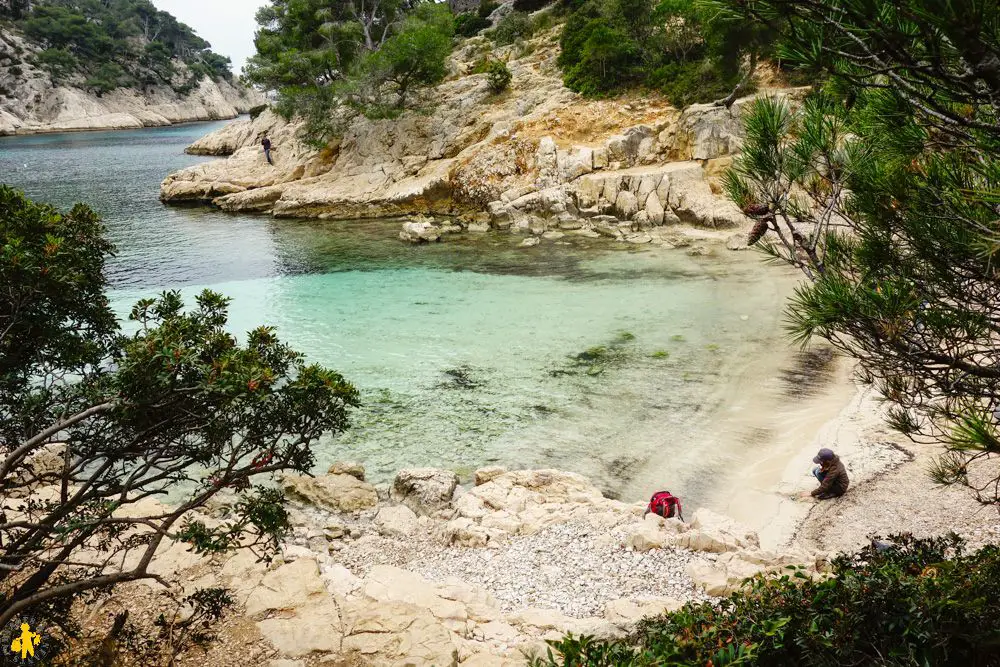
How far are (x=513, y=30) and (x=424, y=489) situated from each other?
4574cm

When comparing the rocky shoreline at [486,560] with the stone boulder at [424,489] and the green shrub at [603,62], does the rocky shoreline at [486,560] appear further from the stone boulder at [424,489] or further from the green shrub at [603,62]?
the green shrub at [603,62]

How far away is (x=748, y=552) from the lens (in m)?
9.38

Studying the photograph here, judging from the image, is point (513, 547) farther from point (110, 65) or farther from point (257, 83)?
point (110, 65)

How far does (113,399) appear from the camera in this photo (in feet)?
16.9

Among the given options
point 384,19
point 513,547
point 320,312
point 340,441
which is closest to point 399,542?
point 513,547

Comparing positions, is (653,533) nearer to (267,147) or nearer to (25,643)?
(25,643)

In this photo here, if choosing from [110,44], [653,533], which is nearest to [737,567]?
[653,533]

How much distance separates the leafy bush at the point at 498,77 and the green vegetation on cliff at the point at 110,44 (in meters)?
91.9

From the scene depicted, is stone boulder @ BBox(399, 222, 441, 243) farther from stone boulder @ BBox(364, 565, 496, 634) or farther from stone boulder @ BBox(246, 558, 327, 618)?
stone boulder @ BBox(246, 558, 327, 618)

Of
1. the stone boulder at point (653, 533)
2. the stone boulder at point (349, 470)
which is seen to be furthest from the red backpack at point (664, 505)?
the stone boulder at point (349, 470)

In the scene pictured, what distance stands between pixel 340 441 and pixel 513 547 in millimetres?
5984

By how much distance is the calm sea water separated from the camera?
13.9 meters

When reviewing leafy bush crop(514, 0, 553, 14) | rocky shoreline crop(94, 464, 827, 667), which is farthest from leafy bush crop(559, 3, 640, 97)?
rocky shoreline crop(94, 464, 827, 667)

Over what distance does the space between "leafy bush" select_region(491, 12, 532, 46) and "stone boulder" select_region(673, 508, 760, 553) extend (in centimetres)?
4565
